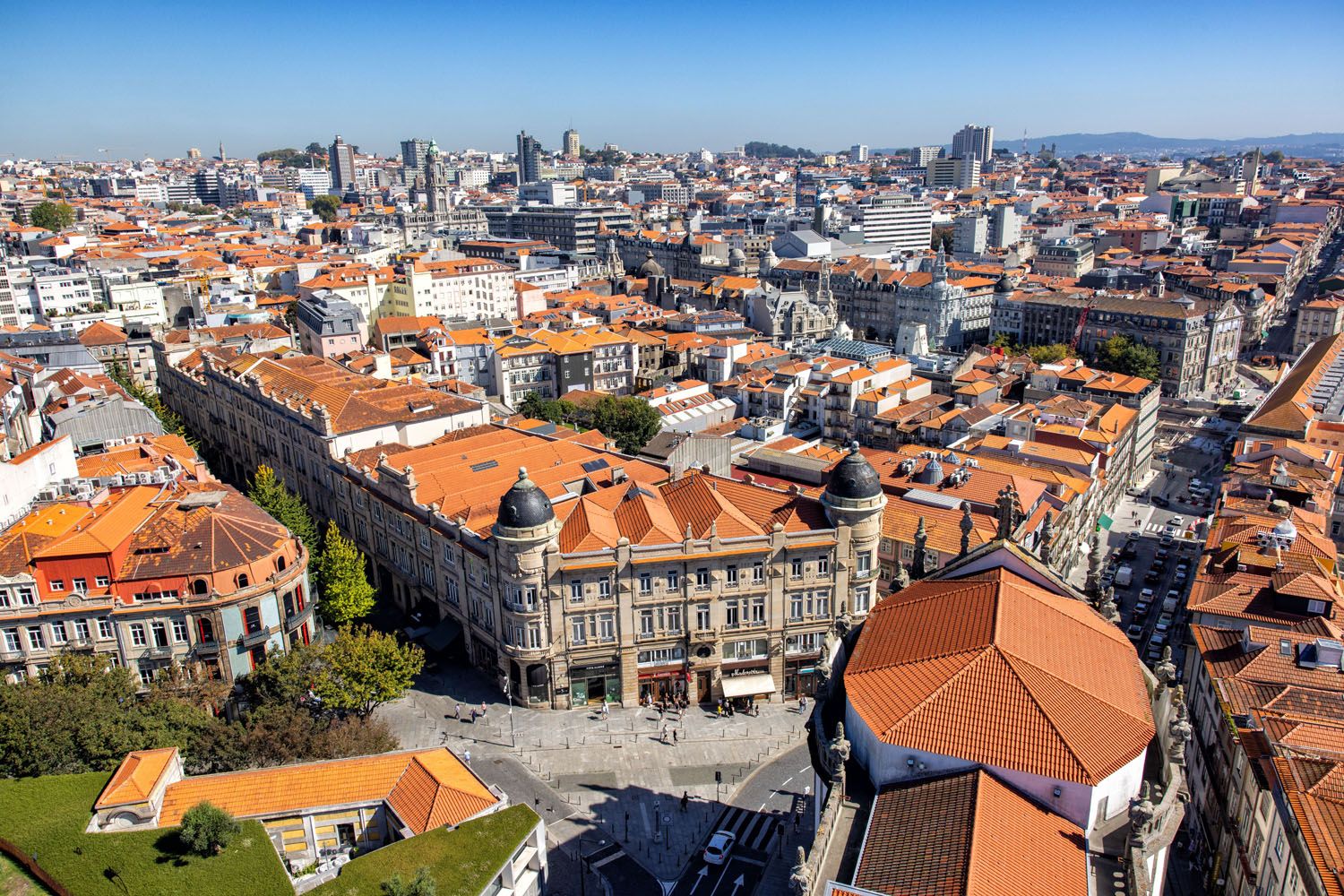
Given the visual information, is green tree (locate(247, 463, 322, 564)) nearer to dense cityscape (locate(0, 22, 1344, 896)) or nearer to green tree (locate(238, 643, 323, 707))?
dense cityscape (locate(0, 22, 1344, 896))

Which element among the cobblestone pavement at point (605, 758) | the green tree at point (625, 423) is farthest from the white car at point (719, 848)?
the green tree at point (625, 423)

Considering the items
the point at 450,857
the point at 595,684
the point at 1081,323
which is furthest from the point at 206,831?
the point at 1081,323

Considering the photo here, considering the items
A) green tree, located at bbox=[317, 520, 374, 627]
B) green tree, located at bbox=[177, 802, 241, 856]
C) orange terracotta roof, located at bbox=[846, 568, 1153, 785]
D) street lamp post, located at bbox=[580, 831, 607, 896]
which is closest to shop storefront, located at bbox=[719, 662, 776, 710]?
street lamp post, located at bbox=[580, 831, 607, 896]

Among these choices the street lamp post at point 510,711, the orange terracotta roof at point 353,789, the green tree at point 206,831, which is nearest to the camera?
the green tree at point 206,831

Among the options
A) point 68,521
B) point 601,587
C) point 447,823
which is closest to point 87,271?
point 68,521

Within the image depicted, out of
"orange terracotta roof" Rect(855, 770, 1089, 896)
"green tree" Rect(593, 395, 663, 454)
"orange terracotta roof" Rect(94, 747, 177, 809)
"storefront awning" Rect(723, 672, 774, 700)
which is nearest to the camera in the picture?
"orange terracotta roof" Rect(855, 770, 1089, 896)

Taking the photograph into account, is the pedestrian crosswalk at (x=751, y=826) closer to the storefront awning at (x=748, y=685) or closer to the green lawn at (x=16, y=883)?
the storefront awning at (x=748, y=685)
